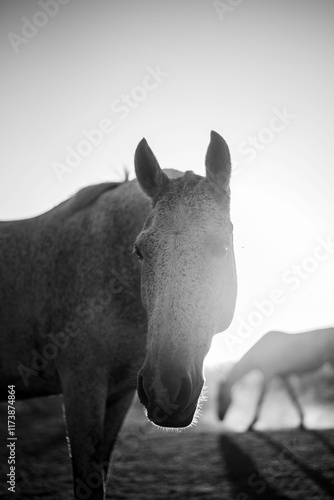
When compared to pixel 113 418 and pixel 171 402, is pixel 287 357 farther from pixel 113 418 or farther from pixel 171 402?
pixel 171 402

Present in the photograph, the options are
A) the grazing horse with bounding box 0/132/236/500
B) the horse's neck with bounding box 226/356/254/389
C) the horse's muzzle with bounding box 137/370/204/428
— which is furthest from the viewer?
Result: the horse's neck with bounding box 226/356/254/389

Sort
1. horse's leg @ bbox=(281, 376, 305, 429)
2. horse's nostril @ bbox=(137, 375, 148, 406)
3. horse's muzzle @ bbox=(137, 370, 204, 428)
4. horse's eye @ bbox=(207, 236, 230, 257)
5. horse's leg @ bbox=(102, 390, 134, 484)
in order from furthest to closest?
1. horse's leg @ bbox=(281, 376, 305, 429)
2. horse's leg @ bbox=(102, 390, 134, 484)
3. horse's eye @ bbox=(207, 236, 230, 257)
4. horse's nostril @ bbox=(137, 375, 148, 406)
5. horse's muzzle @ bbox=(137, 370, 204, 428)

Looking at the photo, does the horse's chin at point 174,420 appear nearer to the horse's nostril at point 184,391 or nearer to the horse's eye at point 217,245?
the horse's nostril at point 184,391

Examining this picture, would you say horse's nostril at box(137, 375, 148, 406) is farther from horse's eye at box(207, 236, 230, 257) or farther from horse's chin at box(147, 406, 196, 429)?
horse's eye at box(207, 236, 230, 257)

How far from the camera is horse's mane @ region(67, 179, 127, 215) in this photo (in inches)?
127

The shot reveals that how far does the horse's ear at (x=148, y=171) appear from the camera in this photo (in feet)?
8.72

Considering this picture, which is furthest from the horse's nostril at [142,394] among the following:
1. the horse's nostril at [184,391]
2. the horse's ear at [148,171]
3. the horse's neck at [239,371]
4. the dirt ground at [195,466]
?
the horse's neck at [239,371]

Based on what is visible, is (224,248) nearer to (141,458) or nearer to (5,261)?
(5,261)

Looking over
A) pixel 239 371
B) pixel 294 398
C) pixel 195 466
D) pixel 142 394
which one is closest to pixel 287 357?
pixel 294 398

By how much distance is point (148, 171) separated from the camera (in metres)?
2.69

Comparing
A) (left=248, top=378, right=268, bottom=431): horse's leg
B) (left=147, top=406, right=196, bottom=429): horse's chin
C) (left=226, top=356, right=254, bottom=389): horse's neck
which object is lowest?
→ (left=248, top=378, right=268, bottom=431): horse's leg

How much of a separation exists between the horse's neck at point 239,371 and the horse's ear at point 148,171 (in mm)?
10595

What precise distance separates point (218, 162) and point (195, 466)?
5409mm

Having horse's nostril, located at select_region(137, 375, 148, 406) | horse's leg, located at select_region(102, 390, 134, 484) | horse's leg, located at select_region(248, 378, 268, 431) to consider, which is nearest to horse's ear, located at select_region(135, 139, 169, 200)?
horse's nostril, located at select_region(137, 375, 148, 406)
